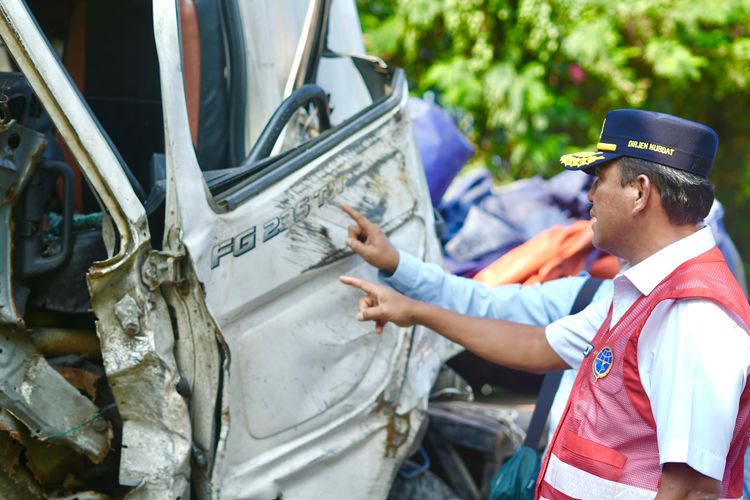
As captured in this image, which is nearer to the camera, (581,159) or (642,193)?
(642,193)

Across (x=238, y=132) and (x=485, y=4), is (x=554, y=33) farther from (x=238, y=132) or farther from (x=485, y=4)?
Answer: (x=238, y=132)

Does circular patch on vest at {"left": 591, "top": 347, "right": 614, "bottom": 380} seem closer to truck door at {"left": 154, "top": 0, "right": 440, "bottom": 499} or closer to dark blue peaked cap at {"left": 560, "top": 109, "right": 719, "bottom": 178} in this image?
dark blue peaked cap at {"left": 560, "top": 109, "right": 719, "bottom": 178}

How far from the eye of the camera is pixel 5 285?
7.17 feet

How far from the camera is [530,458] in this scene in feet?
9.08

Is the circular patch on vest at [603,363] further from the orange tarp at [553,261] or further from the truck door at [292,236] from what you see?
the orange tarp at [553,261]

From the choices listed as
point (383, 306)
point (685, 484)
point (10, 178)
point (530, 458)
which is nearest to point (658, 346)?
point (685, 484)

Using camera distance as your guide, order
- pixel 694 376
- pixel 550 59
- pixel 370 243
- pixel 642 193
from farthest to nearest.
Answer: pixel 550 59 < pixel 370 243 < pixel 642 193 < pixel 694 376

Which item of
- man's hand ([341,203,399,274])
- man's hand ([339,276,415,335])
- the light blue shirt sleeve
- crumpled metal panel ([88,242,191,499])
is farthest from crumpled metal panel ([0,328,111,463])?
the light blue shirt sleeve

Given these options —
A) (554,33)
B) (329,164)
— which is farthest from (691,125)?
(554,33)

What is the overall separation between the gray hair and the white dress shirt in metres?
0.25

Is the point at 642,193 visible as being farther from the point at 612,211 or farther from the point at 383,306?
the point at 383,306

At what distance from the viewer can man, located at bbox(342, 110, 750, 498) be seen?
1.69m

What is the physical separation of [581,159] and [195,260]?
98cm

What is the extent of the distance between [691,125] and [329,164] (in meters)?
1.10
